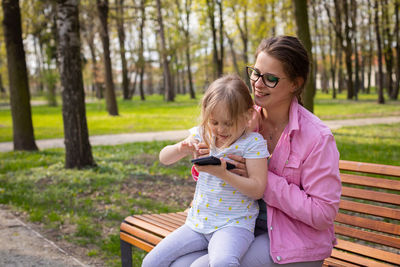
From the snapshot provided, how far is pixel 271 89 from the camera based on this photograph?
2.26 metres

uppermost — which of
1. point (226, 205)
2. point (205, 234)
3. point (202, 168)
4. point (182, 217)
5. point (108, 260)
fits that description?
point (202, 168)

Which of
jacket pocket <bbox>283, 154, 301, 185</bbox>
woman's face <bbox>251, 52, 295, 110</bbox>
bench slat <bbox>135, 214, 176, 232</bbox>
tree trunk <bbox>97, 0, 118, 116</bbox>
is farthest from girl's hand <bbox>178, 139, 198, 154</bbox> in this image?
tree trunk <bbox>97, 0, 118, 116</bbox>

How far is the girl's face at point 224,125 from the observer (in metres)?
2.21

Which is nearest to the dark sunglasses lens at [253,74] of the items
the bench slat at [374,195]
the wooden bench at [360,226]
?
the wooden bench at [360,226]

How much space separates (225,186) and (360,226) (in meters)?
1.09

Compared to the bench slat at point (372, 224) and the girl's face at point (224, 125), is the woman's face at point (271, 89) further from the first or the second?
the bench slat at point (372, 224)

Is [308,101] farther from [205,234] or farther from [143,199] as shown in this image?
[205,234]

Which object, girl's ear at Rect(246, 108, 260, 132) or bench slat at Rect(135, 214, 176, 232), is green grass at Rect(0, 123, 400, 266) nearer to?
bench slat at Rect(135, 214, 176, 232)

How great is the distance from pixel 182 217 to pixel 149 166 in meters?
4.52

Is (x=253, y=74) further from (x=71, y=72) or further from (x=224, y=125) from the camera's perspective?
(x=71, y=72)

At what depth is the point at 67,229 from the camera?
15.5ft

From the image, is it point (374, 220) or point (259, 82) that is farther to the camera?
point (374, 220)

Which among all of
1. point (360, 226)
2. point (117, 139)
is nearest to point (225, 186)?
point (360, 226)

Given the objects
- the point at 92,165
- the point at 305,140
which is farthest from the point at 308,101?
the point at 305,140
